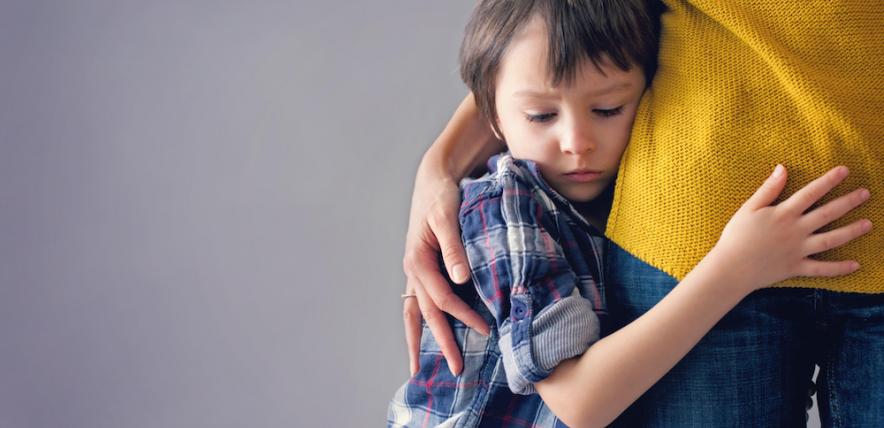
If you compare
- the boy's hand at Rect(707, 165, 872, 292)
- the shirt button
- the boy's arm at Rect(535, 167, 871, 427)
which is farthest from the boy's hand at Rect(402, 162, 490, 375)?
the boy's hand at Rect(707, 165, 872, 292)

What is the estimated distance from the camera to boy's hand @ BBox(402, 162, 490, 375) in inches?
43.1

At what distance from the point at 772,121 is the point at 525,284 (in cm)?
32

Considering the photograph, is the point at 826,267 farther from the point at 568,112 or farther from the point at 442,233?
the point at 442,233

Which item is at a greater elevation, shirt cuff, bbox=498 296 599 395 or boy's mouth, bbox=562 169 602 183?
boy's mouth, bbox=562 169 602 183

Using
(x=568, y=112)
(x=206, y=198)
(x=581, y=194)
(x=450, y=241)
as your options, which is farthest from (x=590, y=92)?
(x=206, y=198)

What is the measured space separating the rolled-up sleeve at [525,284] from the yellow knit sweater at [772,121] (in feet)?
0.38

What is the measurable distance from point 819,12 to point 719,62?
0.37 feet

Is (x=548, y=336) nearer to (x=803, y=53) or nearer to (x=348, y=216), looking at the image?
(x=803, y=53)

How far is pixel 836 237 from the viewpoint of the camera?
36.4 inches

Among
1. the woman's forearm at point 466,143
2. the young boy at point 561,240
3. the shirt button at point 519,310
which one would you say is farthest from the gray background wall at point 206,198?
the shirt button at point 519,310

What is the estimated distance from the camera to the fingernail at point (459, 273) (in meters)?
1.07

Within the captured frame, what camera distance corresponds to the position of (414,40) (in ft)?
5.64

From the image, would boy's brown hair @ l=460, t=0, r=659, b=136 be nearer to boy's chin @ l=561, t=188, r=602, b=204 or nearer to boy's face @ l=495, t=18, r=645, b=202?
boy's face @ l=495, t=18, r=645, b=202

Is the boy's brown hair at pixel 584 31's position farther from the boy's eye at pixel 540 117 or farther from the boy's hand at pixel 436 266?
the boy's hand at pixel 436 266
